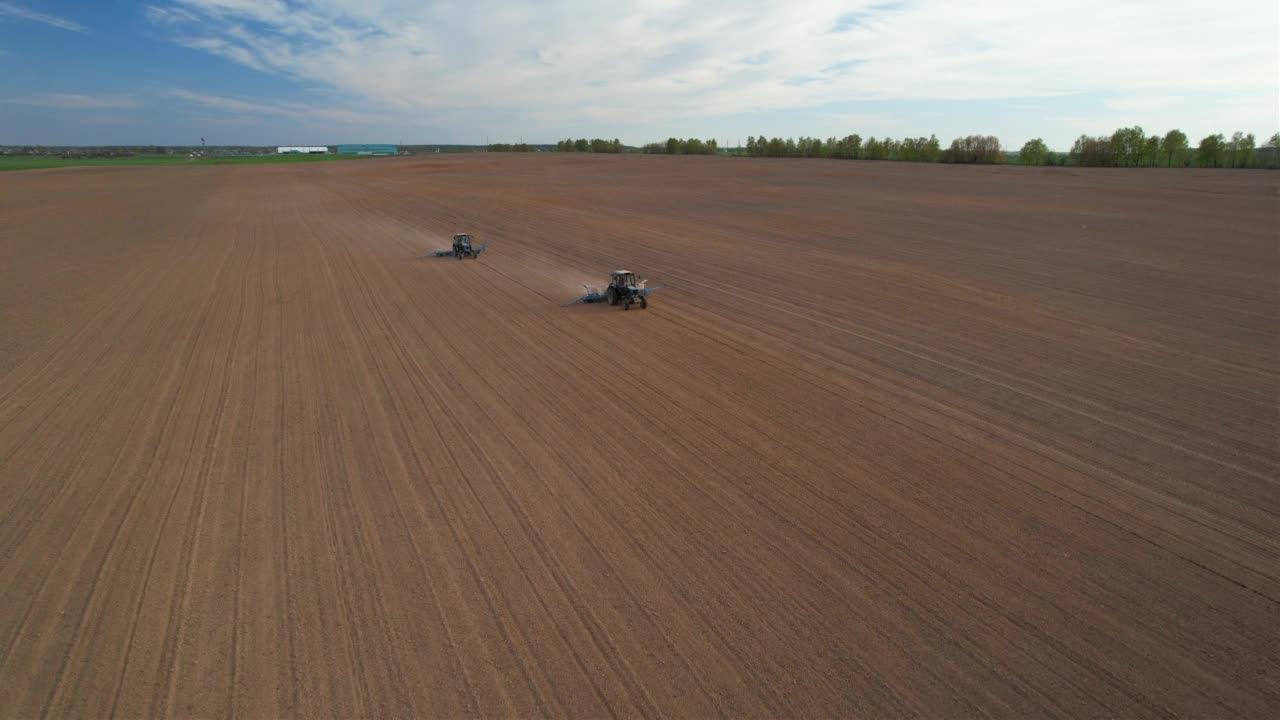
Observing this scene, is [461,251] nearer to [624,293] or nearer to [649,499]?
[624,293]

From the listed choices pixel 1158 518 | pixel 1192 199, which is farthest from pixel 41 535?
pixel 1192 199

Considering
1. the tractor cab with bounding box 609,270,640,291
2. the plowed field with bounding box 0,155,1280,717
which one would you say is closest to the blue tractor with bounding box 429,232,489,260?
the plowed field with bounding box 0,155,1280,717

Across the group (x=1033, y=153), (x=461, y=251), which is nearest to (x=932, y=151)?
(x=1033, y=153)

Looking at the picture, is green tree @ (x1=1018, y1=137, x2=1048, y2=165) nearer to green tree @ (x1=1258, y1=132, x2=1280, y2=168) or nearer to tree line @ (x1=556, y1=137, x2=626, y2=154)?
green tree @ (x1=1258, y1=132, x2=1280, y2=168)

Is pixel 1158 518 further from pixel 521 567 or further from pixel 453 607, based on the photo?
pixel 453 607

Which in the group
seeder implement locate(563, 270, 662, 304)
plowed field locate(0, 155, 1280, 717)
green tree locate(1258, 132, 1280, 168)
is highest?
green tree locate(1258, 132, 1280, 168)

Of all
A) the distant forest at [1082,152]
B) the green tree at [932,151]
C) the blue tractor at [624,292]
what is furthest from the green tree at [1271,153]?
the blue tractor at [624,292]
